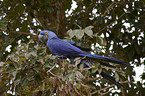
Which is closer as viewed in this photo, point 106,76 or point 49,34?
point 106,76

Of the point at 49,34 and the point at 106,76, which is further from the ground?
the point at 49,34

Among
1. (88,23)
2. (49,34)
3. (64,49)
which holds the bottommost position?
(64,49)

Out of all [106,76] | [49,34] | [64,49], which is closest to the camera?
[106,76]

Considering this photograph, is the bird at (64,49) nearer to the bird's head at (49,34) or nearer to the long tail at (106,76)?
the bird's head at (49,34)

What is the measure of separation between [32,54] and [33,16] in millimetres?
1428

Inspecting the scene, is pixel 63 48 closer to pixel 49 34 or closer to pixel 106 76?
pixel 49 34

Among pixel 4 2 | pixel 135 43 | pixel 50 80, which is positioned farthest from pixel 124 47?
pixel 4 2

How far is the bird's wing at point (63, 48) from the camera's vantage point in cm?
266

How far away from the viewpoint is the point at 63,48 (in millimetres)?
2816

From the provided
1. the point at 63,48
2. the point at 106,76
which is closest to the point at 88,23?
the point at 63,48

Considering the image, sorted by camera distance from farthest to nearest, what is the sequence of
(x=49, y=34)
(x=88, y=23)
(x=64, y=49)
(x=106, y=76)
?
(x=88, y=23), (x=49, y=34), (x=64, y=49), (x=106, y=76)

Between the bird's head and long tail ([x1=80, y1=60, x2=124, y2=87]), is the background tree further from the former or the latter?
long tail ([x1=80, y1=60, x2=124, y2=87])

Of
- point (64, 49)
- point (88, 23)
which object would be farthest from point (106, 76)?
point (88, 23)

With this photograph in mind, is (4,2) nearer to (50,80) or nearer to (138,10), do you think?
(50,80)
